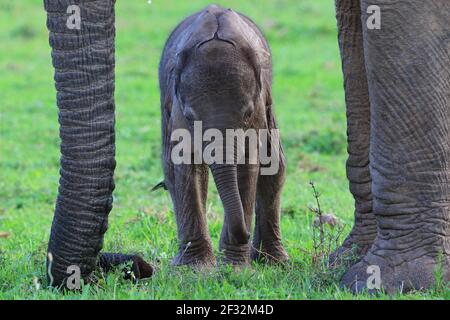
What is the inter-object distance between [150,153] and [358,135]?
16.5 ft

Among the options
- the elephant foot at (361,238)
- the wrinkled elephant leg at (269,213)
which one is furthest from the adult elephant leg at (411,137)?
the wrinkled elephant leg at (269,213)

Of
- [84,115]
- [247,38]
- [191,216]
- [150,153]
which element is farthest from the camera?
[150,153]

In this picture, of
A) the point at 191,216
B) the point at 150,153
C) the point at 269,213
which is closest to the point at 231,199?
the point at 191,216

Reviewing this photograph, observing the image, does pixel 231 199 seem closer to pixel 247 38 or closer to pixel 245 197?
pixel 245 197

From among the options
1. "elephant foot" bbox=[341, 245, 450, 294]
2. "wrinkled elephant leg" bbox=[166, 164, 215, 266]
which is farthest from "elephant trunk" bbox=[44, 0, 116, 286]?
"wrinkled elephant leg" bbox=[166, 164, 215, 266]

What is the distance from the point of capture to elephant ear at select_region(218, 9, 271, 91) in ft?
20.3

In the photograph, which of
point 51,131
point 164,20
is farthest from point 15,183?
point 164,20

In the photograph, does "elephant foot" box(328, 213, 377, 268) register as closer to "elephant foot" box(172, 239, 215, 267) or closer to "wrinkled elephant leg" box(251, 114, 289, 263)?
"wrinkled elephant leg" box(251, 114, 289, 263)

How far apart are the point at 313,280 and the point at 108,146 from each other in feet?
4.18

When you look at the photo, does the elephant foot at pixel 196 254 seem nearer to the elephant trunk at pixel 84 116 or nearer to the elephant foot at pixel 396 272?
the elephant foot at pixel 396 272

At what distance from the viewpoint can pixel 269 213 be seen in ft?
23.1

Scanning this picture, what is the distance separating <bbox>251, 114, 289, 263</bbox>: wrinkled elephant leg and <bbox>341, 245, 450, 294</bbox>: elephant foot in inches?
51.2

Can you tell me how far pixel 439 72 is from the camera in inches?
217

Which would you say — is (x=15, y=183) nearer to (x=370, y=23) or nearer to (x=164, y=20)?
(x=370, y=23)
